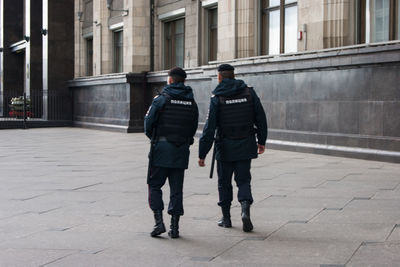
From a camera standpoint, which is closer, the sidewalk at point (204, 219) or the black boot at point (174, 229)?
the sidewalk at point (204, 219)

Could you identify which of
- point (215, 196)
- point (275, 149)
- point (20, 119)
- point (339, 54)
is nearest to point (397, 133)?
point (339, 54)

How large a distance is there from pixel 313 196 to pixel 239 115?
233cm

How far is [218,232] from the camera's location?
6504 millimetres

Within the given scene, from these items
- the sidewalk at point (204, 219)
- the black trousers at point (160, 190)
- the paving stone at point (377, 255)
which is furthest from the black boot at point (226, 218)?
the paving stone at point (377, 255)

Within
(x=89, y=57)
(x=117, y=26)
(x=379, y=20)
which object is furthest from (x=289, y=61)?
(x=89, y=57)

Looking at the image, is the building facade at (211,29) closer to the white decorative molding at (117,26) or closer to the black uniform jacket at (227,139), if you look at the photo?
the white decorative molding at (117,26)

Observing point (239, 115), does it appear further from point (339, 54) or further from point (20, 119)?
point (20, 119)

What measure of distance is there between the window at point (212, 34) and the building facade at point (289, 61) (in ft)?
0.12

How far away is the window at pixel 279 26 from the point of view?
17328mm

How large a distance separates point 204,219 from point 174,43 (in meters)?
18.3

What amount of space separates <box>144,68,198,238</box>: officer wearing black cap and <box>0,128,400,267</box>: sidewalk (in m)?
0.38

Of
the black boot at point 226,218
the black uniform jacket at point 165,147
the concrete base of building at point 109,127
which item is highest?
the black uniform jacket at point 165,147

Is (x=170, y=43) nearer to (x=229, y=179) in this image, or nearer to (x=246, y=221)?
(x=229, y=179)

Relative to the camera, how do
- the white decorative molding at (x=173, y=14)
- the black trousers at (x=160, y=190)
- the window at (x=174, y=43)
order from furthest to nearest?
the window at (x=174, y=43)
the white decorative molding at (x=173, y=14)
the black trousers at (x=160, y=190)
